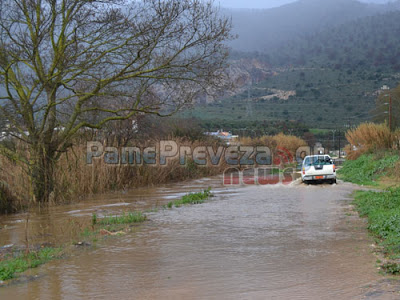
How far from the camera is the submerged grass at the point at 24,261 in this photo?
26.2 feet

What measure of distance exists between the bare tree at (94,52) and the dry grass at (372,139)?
16691 millimetres

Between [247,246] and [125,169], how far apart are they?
1454cm

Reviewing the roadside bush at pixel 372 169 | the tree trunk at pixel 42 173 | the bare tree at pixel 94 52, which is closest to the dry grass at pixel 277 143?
the roadside bush at pixel 372 169

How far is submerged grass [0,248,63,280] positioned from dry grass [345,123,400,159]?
23.7 meters

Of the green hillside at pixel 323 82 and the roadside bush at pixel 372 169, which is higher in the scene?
the green hillside at pixel 323 82

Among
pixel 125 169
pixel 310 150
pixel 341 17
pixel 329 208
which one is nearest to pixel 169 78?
pixel 329 208

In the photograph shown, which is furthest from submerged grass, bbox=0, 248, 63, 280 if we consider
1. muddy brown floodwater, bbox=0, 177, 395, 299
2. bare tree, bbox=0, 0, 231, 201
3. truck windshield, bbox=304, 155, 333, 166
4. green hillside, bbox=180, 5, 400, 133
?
green hillside, bbox=180, 5, 400, 133

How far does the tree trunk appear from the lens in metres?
16.8

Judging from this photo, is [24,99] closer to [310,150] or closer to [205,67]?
[205,67]

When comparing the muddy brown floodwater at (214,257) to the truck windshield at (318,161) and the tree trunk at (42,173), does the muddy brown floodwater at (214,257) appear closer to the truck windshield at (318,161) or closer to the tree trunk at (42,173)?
the tree trunk at (42,173)

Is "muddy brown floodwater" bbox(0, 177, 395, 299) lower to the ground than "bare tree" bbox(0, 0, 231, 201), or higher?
lower

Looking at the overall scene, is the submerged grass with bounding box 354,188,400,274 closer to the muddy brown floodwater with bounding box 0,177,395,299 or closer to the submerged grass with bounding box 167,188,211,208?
the muddy brown floodwater with bounding box 0,177,395,299

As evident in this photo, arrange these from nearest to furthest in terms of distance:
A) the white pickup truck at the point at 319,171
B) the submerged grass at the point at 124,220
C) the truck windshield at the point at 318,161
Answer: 1. the submerged grass at the point at 124,220
2. the white pickup truck at the point at 319,171
3. the truck windshield at the point at 318,161

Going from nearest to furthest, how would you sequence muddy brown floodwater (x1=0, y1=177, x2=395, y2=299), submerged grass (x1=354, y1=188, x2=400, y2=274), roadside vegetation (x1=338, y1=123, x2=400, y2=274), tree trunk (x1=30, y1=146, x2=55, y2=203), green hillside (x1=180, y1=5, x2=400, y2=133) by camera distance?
muddy brown floodwater (x1=0, y1=177, x2=395, y2=299) < submerged grass (x1=354, y1=188, x2=400, y2=274) < roadside vegetation (x1=338, y1=123, x2=400, y2=274) < tree trunk (x1=30, y1=146, x2=55, y2=203) < green hillside (x1=180, y1=5, x2=400, y2=133)
